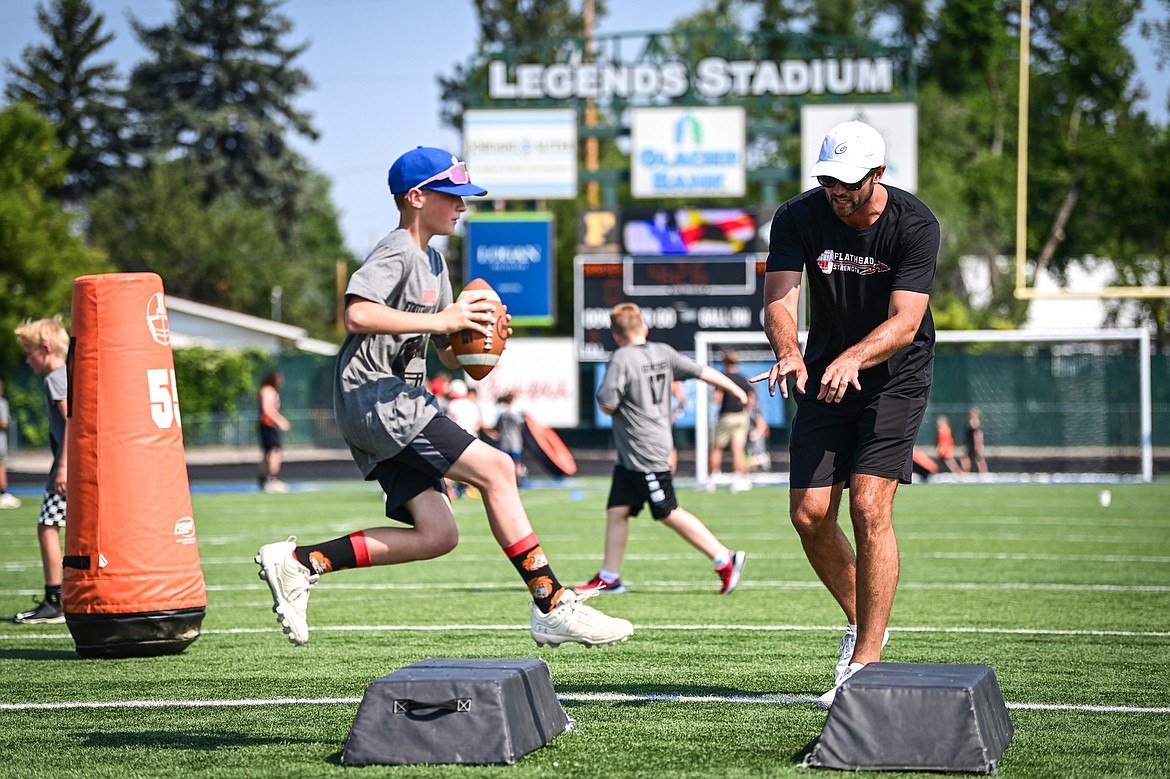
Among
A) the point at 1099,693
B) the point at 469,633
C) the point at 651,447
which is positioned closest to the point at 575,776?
the point at 1099,693

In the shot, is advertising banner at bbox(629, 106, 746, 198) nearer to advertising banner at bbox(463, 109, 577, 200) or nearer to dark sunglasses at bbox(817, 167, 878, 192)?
advertising banner at bbox(463, 109, 577, 200)

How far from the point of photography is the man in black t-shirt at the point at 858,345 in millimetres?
5270

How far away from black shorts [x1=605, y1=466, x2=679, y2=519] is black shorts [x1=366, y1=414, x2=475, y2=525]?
4492 millimetres

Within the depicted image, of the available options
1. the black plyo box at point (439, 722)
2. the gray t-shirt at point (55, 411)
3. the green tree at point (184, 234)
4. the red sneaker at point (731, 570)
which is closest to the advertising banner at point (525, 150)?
the red sneaker at point (731, 570)

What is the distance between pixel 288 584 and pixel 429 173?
165 centimetres

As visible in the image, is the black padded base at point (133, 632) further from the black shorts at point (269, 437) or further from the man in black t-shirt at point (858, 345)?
the black shorts at point (269, 437)

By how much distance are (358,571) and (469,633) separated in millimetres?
4436

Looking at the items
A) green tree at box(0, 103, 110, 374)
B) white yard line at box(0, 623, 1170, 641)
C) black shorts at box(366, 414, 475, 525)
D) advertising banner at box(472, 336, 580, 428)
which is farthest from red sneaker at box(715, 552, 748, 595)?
green tree at box(0, 103, 110, 374)

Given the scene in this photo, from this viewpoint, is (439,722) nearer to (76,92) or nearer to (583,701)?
(583,701)

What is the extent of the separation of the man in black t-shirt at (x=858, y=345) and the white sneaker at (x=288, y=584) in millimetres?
1918

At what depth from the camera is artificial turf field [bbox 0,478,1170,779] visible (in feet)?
15.4

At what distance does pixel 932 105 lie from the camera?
55281mm

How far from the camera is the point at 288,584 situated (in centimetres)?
517

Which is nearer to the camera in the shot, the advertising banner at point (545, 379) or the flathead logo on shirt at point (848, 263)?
the flathead logo on shirt at point (848, 263)
